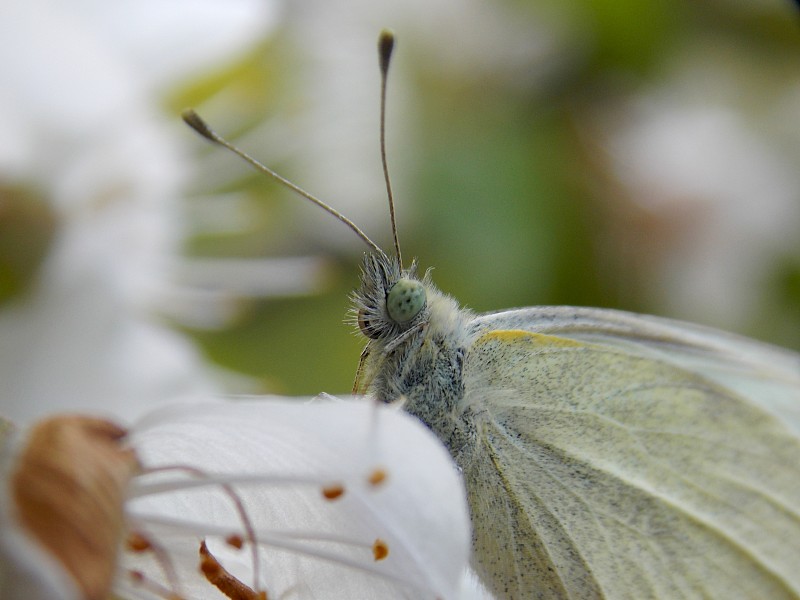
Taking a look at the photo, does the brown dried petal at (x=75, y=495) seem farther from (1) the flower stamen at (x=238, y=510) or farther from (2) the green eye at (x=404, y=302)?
(2) the green eye at (x=404, y=302)

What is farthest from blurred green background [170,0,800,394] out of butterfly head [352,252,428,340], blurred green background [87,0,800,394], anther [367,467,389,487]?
anther [367,467,389,487]

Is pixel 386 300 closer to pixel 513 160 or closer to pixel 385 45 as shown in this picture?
pixel 385 45

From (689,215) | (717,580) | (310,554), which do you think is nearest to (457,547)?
(310,554)

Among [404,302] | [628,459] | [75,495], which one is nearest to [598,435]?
[628,459]

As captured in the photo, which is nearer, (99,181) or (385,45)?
(385,45)

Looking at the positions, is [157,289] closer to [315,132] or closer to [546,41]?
[315,132]
